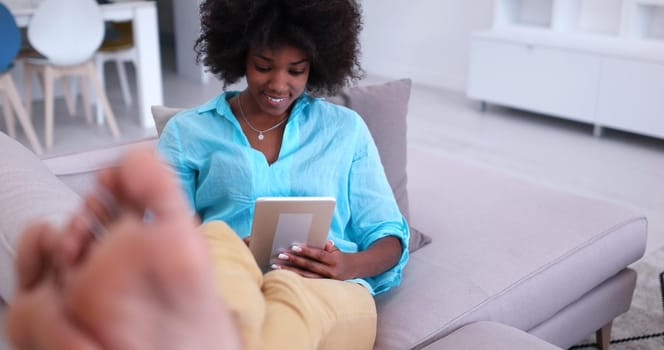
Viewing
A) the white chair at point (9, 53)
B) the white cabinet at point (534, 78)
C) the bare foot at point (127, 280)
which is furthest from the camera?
the white cabinet at point (534, 78)

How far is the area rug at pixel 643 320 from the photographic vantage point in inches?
82.9

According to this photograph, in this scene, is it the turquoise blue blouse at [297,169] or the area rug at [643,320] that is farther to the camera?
the area rug at [643,320]

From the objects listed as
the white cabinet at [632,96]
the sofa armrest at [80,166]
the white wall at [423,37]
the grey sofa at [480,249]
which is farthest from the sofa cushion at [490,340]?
the white wall at [423,37]

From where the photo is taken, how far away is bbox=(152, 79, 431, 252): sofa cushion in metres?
1.89

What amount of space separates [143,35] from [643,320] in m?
2.99

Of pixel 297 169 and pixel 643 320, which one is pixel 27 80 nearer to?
pixel 297 169

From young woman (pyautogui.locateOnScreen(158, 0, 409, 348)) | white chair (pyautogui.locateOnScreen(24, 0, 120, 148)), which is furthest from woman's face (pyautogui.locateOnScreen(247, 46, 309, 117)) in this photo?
white chair (pyautogui.locateOnScreen(24, 0, 120, 148))

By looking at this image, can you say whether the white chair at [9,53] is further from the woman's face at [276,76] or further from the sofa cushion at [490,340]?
the sofa cushion at [490,340]

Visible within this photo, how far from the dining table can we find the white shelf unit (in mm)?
1844

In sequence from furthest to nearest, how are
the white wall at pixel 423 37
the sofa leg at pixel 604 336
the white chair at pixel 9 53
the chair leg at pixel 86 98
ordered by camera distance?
1. the white wall at pixel 423 37
2. the chair leg at pixel 86 98
3. the white chair at pixel 9 53
4. the sofa leg at pixel 604 336

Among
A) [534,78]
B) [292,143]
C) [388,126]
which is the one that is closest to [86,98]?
[534,78]

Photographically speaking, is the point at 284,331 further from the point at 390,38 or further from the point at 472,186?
the point at 390,38

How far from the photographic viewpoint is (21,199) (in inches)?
51.8

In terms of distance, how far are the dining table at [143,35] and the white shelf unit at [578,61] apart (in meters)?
1.84
